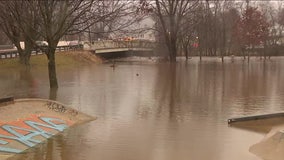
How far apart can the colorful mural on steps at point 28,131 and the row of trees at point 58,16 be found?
937 centimetres

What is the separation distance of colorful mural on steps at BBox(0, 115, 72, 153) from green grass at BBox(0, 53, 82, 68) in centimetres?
3263

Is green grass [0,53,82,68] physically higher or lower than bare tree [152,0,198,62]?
lower

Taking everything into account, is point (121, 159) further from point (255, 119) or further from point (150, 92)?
point (150, 92)

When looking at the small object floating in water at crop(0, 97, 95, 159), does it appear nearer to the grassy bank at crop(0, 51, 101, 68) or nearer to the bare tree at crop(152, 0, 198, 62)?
the grassy bank at crop(0, 51, 101, 68)

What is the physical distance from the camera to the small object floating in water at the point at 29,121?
10.6 meters

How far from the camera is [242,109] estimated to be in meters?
16.6

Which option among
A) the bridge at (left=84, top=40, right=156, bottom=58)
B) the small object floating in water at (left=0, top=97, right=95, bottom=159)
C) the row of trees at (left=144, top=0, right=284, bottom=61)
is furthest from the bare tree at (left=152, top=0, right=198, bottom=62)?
the small object floating in water at (left=0, top=97, right=95, bottom=159)

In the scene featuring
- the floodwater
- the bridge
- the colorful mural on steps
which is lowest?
the floodwater

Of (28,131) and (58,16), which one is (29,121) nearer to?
(28,131)

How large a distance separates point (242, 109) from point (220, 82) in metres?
11.5

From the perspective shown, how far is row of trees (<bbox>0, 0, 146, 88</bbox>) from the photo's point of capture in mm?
21266

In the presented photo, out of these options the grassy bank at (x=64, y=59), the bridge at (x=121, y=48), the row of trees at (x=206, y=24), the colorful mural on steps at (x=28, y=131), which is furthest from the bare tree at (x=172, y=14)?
the colorful mural on steps at (x=28, y=131)

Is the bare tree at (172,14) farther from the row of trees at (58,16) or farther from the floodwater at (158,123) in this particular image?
the floodwater at (158,123)

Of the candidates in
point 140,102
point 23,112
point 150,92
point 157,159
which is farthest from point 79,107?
point 157,159
